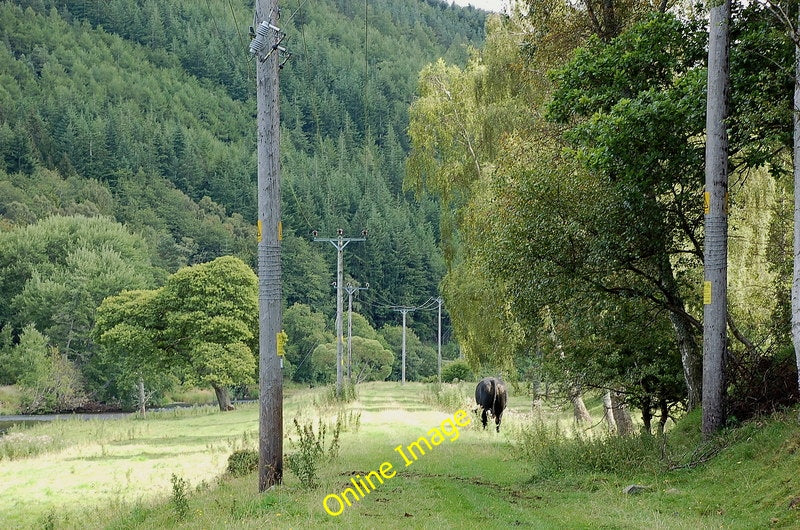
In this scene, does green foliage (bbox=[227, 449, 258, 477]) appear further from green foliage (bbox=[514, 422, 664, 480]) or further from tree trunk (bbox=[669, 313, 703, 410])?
tree trunk (bbox=[669, 313, 703, 410])

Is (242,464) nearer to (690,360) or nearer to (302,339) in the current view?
(690,360)

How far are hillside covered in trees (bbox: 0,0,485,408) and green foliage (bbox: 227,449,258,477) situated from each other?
22.7 m

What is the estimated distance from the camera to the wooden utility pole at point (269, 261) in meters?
11.5

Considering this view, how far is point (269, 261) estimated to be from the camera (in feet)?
38.2

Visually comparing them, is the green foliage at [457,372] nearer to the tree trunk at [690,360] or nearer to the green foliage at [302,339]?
the green foliage at [302,339]

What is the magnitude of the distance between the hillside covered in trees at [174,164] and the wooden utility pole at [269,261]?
983 inches

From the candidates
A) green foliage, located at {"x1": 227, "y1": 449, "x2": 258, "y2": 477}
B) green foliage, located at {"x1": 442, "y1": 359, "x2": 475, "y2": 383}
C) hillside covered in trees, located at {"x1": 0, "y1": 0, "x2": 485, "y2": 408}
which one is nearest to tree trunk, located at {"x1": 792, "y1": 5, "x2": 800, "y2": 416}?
green foliage, located at {"x1": 227, "y1": 449, "x2": 258, "y2": 477}

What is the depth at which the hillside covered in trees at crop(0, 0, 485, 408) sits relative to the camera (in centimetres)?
7181

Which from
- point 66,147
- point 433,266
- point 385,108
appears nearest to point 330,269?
point 433,266

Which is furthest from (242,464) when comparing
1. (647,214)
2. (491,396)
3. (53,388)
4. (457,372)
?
(457,372)

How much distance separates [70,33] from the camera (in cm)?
16362

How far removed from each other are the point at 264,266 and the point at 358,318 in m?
68.5

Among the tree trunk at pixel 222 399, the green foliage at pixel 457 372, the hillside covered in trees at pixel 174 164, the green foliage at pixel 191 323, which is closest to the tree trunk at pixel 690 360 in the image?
the hillside covered in trees at pixel 174 164

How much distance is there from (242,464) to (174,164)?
121 meters
